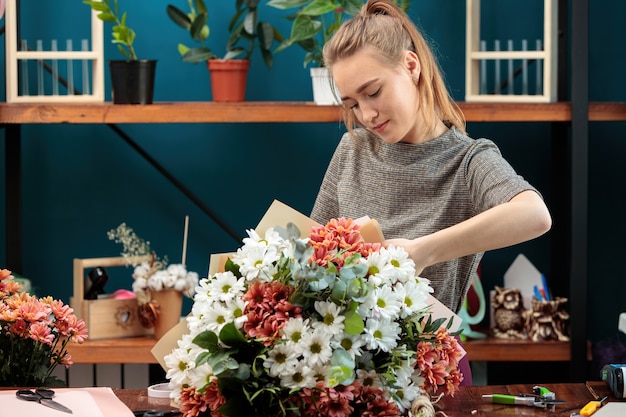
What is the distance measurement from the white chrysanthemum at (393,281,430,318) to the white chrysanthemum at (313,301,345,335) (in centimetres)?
9

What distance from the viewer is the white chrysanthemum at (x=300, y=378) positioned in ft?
3.98

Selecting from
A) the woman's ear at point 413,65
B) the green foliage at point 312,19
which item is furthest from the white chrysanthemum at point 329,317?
the green foliage at point 312,19

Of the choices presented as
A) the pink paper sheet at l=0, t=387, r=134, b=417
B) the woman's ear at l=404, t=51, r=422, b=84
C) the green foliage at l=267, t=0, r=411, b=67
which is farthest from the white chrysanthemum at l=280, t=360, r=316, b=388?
the green foliage at l=267, t=0, r=411, b=67

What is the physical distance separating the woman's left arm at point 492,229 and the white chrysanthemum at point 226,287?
35 centimetres

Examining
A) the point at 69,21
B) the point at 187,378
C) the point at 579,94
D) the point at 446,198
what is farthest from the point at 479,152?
the point at 69,21

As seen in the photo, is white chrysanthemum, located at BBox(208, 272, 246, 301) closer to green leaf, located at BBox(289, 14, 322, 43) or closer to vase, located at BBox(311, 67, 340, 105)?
vase, located at BBox(311, 67, 340, 105)

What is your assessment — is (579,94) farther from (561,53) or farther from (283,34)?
(283,34)

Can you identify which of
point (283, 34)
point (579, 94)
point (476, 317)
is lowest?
point (476, 317)

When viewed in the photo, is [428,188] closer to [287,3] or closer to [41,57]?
[287,3]

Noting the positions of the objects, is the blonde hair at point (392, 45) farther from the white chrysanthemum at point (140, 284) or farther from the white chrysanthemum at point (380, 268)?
the white chrysanthemum at point (140, 284)

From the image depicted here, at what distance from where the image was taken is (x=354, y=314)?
4.05ft

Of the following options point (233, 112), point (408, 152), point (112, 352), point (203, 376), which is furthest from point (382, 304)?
point (112, 352)

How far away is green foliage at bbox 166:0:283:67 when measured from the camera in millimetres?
2992

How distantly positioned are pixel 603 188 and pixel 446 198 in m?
1.65
